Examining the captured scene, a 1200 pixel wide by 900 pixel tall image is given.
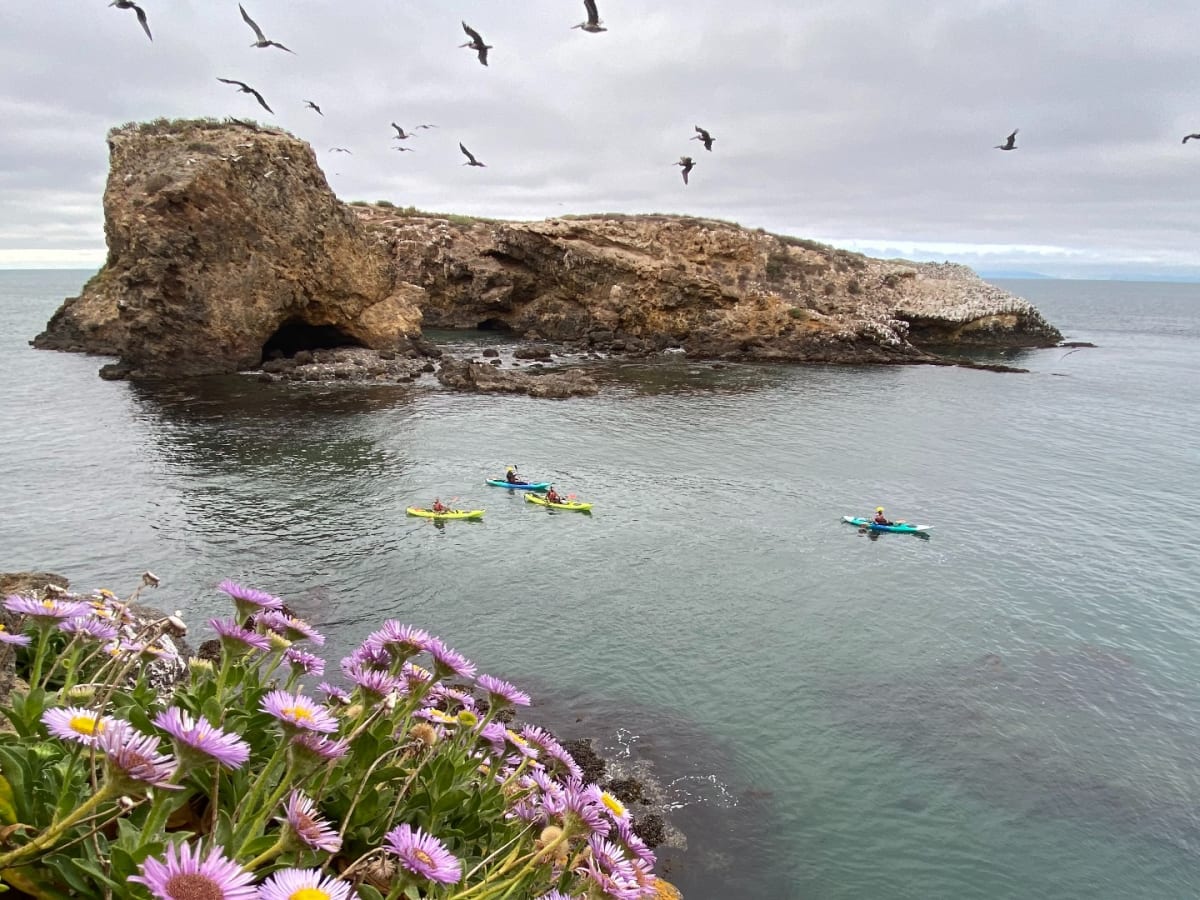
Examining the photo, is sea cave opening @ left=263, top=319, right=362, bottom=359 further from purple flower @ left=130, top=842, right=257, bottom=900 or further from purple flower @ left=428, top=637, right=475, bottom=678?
purple flower @ left=130, top=842, right=257, bottom=900

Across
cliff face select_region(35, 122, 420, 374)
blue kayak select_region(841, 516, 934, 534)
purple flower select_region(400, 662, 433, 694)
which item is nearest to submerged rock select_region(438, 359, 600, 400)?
cliff face select_region(35, 122, 420, 374)

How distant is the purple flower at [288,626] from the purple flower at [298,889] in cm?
161

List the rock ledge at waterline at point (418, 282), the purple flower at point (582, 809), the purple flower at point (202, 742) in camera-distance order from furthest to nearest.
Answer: the rock ledge at waterline at point (418, 282), the purple flower at point (582, 809), the purple flower at point (202, 742)

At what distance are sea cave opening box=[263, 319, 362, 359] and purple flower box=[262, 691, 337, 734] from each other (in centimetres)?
5564

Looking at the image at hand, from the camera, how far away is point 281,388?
45750 millimetres

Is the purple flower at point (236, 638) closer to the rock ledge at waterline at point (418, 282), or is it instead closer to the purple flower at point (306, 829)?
the purple flower at point (306, 829)

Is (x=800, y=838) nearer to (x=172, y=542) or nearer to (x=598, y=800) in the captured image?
(x=598, y=800)

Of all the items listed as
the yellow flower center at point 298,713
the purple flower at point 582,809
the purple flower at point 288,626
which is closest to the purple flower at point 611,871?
the purple flower at point 582,809

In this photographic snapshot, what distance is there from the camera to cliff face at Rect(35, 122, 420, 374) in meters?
45.3

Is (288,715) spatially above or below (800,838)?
above

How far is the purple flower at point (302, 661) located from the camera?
3.79m

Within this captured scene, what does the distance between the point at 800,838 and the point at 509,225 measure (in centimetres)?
7391

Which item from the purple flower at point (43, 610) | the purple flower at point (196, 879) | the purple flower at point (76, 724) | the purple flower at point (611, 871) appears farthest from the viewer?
the purple flower at point (43, 610)

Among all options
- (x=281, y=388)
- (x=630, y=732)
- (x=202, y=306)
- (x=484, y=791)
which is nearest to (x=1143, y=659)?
(x=630, y=732)
